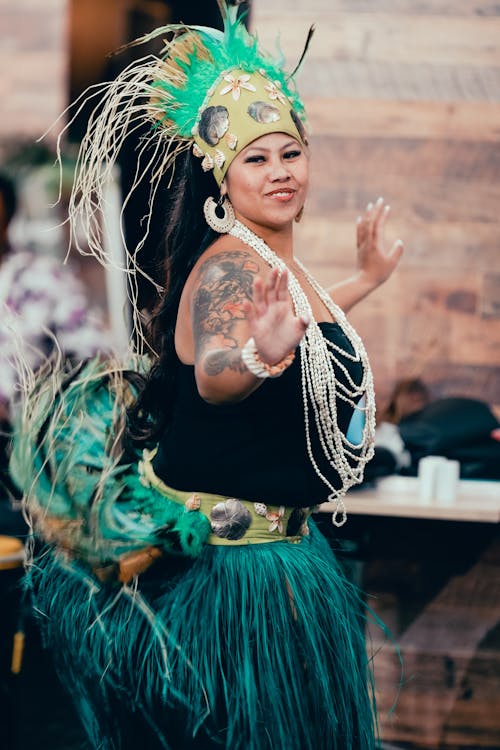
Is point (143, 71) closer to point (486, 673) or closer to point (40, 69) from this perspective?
point (40, 69)

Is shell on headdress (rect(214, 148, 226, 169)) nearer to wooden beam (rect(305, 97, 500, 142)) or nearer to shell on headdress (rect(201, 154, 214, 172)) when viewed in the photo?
shell on headdress (rect(201, 154, 214, 172))

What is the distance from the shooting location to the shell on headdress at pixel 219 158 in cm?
240

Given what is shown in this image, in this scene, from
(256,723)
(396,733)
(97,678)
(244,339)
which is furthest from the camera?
(396,733)

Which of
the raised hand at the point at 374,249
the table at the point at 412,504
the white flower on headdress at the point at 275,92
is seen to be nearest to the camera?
the white flower on headdress at the point at 275,92

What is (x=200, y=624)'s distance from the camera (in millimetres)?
2373

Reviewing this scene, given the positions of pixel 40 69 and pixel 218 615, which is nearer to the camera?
pixel 218 615

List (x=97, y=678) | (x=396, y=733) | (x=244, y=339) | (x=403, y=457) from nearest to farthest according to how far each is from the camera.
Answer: (x=244, y=339) → (x=97, y=678) → (x=403, y=457) → (x=396, y=733)

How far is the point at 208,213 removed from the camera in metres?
2.43

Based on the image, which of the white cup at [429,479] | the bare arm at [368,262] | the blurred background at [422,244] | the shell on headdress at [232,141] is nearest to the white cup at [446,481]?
the white cup at [429,479]

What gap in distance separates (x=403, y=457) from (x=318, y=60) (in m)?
1.40

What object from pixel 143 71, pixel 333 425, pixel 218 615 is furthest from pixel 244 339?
pixel 143 71

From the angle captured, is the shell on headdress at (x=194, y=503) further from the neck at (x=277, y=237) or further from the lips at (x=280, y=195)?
the lips at (x=280, y=195)

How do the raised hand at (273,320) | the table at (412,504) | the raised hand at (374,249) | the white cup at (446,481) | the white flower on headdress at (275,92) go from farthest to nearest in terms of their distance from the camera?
the white cup at (446,481) → the table at (412,504) → the raised hand at (374,249) → the white flower on headdress at (275,92) → the raised hand at (273,320)

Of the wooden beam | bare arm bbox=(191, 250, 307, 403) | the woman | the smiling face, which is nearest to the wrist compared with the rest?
bare arm bbox=(191, 250, 307, 403)
